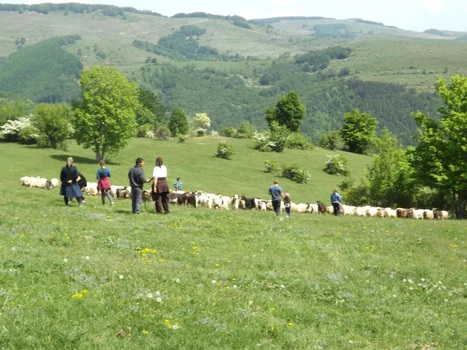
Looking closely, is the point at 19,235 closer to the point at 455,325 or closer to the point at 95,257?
the point at 95,257

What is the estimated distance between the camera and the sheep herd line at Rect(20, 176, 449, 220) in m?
36.3

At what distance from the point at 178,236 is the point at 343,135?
353 ft

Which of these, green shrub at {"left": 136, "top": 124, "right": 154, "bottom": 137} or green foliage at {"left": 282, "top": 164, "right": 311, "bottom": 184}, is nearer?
green foliage at {"left": 282, "top": 164, "right": 311, "bottom": 184}

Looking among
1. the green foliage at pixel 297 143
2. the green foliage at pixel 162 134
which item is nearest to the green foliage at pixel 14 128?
the green foliage at pixel 162 134

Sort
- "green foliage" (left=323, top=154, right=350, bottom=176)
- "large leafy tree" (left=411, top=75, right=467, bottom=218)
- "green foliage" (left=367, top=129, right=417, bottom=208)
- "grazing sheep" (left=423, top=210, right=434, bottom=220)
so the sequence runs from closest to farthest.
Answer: "grazing sheep" (left=423, top=210, right=434, bottom=220), "large leafy tree" (left=411, top=75, right=467, bottom=218), "green foliage" (left=367, top=129, right=417, bottom=208), "green foliage" (left=323, top=154, right=350, bottom=176)

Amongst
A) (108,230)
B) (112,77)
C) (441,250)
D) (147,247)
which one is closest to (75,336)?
(147,247)

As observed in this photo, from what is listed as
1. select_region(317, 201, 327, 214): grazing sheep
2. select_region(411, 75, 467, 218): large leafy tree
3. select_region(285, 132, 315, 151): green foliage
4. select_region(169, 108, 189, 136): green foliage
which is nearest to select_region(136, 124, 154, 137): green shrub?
select_region(169, 108, 189, 136): green foliage

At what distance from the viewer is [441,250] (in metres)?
21.9

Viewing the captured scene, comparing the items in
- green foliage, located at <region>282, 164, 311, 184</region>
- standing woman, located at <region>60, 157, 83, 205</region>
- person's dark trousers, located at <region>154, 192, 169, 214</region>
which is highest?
standing woman, located at <region>60, 157, 83, 205</region>

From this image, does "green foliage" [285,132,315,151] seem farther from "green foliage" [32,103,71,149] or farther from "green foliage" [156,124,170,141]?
"green foliage" [32,103,71,149]

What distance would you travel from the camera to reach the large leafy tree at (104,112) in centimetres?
7700

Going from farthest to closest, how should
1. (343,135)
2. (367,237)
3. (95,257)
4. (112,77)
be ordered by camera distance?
(343,135) → (112,77) → (367,237) → (95,257)

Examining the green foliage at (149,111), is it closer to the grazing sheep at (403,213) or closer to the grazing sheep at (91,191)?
the grazing sheep at (91,191)

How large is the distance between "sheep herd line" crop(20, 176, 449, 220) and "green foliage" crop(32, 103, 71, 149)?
36.9 metres
